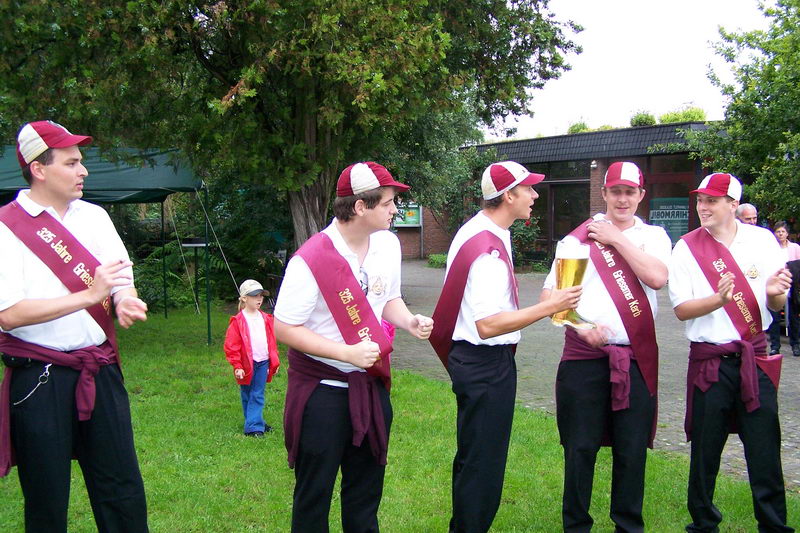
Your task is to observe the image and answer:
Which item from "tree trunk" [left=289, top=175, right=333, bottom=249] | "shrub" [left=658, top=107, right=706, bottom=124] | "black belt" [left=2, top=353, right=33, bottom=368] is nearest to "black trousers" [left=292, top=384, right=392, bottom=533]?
"black belt" [left=2, top=353, right=33, bottom=368]

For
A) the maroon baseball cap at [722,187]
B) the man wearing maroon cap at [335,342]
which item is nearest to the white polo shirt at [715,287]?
the maroon baseball cap at [722,187]

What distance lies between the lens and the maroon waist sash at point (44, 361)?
3.16 meters

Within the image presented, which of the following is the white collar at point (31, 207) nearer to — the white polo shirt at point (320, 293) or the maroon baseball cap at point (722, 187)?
the white polo shirt at point (320, 293)

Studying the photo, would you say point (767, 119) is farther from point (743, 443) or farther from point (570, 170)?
point (570, 170)

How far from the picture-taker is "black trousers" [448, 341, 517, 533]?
3.76m

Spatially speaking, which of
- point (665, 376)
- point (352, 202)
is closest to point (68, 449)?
point (352, 202)

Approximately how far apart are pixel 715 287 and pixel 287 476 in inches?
129

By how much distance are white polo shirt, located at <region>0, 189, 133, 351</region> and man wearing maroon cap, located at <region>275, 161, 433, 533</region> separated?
77 cm

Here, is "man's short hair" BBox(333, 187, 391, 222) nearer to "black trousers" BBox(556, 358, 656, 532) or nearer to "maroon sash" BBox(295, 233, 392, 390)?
"maroon sash" BBox(295, 233, 392, 390)

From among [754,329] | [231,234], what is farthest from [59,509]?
[231,234]

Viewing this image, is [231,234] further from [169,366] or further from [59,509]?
[59,509]

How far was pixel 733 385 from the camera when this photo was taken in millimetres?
4133

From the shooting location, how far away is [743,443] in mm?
4133

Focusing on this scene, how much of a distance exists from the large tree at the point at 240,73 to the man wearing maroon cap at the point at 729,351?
192 inches
